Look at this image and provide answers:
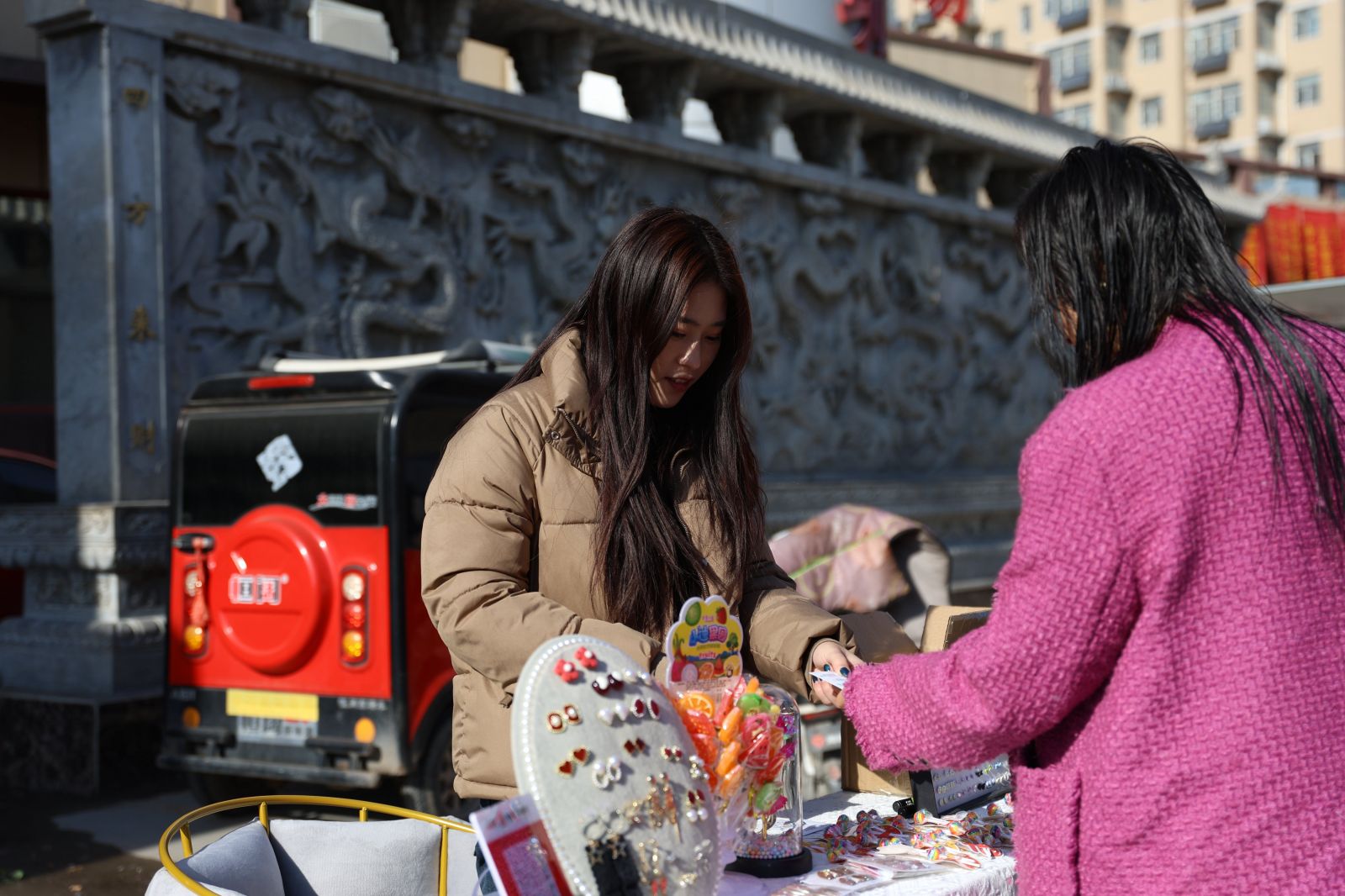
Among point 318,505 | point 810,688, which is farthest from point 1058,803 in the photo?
point 318,505

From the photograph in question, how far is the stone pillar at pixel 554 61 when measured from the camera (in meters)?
9.21

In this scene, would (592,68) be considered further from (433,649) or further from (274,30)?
(433,649)

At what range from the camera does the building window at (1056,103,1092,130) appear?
200 feet

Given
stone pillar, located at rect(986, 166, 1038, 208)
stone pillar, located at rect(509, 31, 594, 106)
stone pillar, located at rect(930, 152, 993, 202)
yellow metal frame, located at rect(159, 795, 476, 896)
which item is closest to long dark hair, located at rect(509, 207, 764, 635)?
yellow metal frame, located at rect(159, 795, 476, 896)

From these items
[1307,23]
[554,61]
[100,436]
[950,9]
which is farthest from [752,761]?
[1307,23]

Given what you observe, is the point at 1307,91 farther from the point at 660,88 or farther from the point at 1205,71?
the point at 660,88

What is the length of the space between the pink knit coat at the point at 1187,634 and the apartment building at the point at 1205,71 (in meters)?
56.6

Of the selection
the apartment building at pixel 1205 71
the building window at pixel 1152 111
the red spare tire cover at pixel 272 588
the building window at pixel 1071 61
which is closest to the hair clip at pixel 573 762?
the red spare tire cover at pixel 272 588

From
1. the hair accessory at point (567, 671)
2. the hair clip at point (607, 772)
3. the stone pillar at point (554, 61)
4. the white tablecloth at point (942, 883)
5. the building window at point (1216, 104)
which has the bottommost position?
the white tablecloth at point (942, 883)

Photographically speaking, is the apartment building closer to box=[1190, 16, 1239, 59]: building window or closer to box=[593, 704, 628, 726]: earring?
box=[1190, 16, 1239, 59]: building window

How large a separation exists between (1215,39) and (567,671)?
2539 inches

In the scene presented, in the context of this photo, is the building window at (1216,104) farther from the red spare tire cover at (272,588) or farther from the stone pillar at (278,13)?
the red spare tire cover at (272,588)

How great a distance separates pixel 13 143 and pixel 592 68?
525cm

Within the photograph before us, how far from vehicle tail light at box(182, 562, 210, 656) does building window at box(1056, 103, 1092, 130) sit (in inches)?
2349
